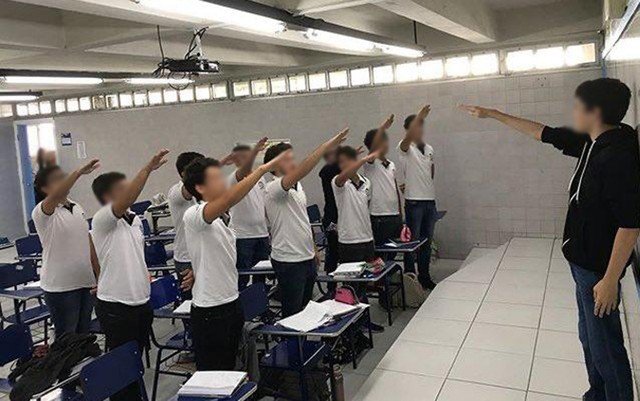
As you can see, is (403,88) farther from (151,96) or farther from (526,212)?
(151,96)

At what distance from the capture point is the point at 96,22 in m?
4.29

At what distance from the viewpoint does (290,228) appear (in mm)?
3832

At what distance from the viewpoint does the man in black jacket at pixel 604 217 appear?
75.0 inches

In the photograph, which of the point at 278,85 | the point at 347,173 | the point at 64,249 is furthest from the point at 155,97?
the point at 64,249

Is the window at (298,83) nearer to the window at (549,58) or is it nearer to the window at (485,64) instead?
the window at (485,64)

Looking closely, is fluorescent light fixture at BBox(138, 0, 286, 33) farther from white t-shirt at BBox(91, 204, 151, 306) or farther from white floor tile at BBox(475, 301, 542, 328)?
white floor tile at BBox(475, 301, 542, 328)

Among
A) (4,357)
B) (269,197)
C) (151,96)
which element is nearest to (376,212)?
(269,197)

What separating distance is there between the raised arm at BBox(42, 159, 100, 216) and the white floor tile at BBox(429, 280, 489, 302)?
3.32m

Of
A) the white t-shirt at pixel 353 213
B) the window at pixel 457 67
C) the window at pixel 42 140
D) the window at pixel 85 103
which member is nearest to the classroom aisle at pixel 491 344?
the white t-shirt at pixel 353 213

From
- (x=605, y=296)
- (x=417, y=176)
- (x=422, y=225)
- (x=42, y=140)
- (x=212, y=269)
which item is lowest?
(x=422, y=225)

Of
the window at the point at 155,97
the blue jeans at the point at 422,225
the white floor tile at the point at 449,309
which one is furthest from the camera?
the window at the point at 155,97

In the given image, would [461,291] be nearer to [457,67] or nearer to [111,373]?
[457,67]

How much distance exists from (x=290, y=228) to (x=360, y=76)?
415 centimetres

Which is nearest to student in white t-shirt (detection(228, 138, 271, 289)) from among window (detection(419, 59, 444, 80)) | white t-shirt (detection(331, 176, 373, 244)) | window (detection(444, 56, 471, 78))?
white t-shirt (detection(331, 176, 373, 244))
